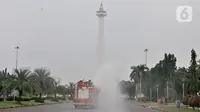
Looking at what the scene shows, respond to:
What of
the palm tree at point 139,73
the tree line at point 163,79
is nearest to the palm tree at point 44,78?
the tree line at point 163,79

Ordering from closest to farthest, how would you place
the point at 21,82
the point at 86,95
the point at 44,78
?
1. the point at 86,95
2. the point at 21,82
3. the point at 44,78

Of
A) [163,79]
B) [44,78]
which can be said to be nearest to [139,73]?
[163,79]

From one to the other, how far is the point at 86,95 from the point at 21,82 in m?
19.4

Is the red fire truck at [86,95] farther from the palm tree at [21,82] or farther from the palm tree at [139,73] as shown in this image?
the palm tree at [139,73]

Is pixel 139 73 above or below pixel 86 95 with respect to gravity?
above

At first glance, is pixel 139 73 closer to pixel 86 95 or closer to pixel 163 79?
pixel 163 79

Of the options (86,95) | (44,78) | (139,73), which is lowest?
(86,95)

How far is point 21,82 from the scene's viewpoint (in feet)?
191

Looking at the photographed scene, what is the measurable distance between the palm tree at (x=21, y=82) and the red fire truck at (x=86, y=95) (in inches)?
702

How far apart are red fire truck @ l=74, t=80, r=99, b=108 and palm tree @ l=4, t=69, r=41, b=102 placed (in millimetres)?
17826

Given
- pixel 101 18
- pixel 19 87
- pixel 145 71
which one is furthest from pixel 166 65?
pixel 19 87

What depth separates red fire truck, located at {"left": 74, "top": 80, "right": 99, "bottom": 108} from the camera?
1652 inches

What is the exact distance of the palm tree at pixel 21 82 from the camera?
57562mm

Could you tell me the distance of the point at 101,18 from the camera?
260 feet
